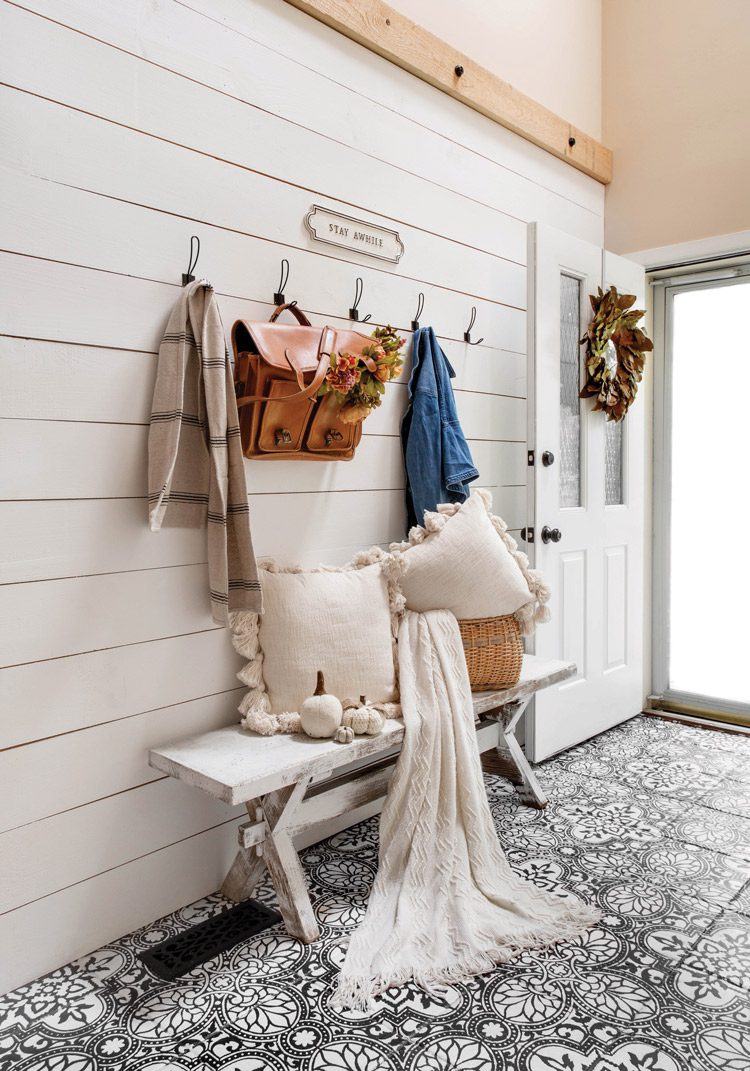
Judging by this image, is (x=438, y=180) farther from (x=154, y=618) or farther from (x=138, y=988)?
(x=138, y=988)

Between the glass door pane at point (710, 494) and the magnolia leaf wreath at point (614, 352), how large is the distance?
1.46 ft

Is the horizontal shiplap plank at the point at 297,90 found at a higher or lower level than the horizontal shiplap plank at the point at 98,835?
higher

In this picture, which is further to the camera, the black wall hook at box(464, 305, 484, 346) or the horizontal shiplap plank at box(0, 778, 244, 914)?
the black wall hook at box(464, 305, 484, 346)

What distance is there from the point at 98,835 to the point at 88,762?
0.17 metres

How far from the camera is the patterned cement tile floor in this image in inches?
56.8

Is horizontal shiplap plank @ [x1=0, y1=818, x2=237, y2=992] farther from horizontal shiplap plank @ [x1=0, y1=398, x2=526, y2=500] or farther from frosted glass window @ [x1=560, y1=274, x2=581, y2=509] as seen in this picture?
frosted glass window @ [x1=560, y1=274, x2=581, y2=509]

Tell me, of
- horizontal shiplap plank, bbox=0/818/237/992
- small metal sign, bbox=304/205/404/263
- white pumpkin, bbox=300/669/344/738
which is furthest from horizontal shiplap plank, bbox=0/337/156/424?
horizontal shiplap plank, bbox=0/818/237/992

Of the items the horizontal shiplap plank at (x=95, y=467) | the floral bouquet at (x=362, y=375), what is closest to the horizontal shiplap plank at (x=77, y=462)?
the horizontal shiplap plank at (x=95, y=467)

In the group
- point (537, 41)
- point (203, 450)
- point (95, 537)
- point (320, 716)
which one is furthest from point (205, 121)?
point (537, 41)

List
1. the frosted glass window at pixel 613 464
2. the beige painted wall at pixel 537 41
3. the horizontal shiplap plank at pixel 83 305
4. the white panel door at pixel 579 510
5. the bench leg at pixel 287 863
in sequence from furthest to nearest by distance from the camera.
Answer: the frosted glass window at pixel 613 464
the white panel door at pixel 579 510
the beige painted wall at pixel 537 41
the bench leg at pixel 287 863
the horizontal shiplap plank at pixel 83 305

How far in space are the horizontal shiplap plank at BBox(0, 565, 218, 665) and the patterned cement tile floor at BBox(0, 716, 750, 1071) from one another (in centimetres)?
69

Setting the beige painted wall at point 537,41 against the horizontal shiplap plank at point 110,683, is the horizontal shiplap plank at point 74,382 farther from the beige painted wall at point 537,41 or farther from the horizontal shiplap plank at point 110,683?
the beige painted wall at point 537,41

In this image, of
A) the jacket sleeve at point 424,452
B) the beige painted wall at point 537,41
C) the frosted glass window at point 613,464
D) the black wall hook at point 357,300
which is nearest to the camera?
the black wall hook at point 357,300

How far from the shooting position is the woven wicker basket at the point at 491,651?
2225 millimetres
